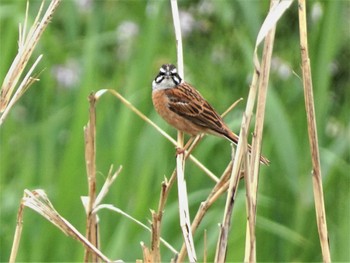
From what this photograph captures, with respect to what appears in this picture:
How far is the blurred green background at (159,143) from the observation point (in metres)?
4.82

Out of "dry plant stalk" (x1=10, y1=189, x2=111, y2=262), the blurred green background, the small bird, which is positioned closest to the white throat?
the small bird

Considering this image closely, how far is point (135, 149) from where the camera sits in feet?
16.9

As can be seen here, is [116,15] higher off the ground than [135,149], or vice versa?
[116,15]

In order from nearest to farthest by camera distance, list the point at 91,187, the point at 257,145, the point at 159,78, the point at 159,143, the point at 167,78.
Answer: the point at 257,145 → the point at 91,187 → the point at 167,78 → the point at 159,78 → the point at 159,143

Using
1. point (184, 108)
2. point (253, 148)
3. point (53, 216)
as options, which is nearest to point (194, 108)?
point (184, 108)

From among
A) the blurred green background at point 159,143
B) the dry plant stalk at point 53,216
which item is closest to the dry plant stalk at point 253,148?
the dry plant stalk at point 53,216

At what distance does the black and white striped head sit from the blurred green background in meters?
0.33

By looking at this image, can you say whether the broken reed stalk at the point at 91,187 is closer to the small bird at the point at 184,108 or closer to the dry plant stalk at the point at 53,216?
the dry plant stalk at the point at 53,216

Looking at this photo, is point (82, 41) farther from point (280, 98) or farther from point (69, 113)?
point (280, 98)

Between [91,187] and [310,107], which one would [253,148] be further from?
[91,187]

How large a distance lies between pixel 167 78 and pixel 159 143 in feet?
1.97

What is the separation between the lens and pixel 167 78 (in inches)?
183

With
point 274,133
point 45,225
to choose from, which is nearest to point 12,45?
point 45,225

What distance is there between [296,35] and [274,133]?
1219 millimetres
